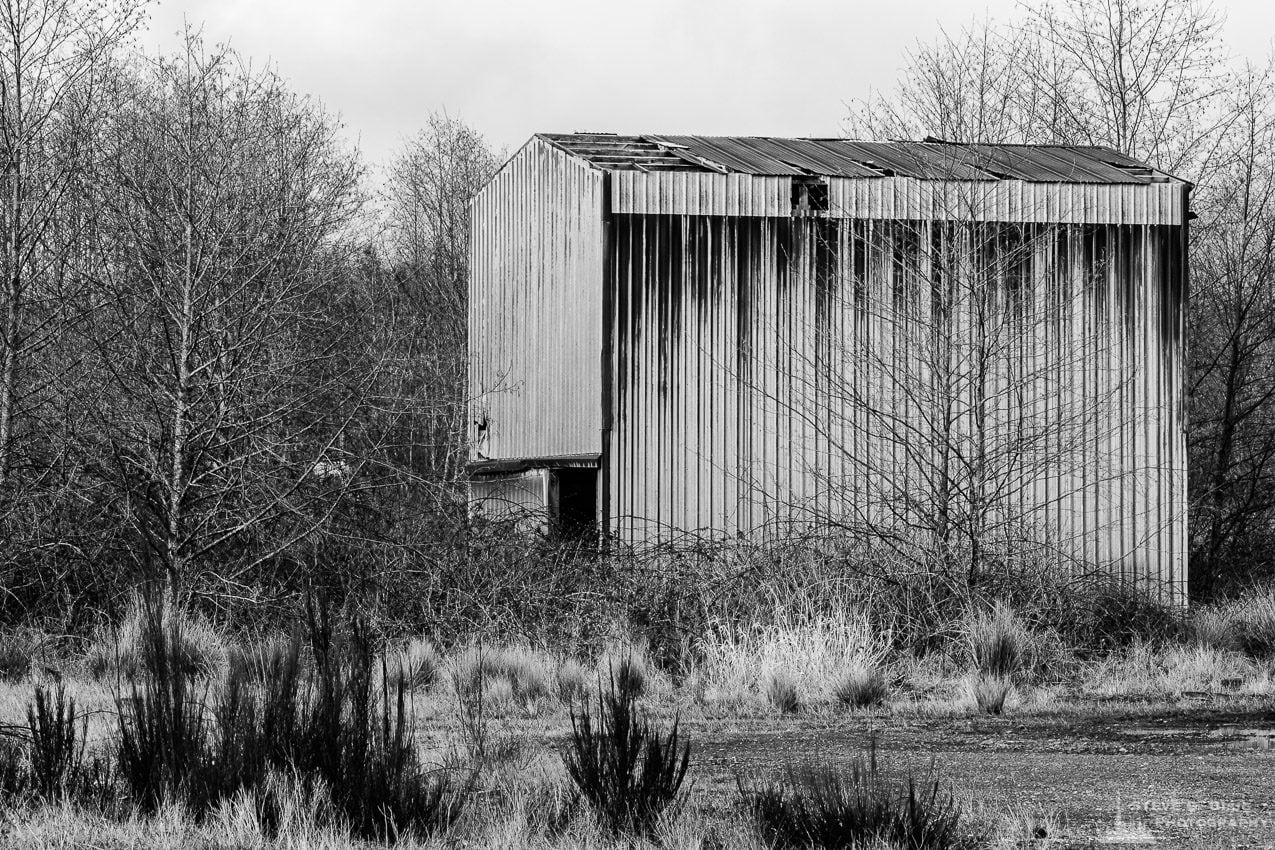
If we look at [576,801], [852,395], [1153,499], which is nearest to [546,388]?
[852,395]

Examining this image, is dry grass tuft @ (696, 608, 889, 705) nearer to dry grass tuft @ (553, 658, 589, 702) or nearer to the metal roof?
dry grass tuft @ (553, 658, 589, 702)

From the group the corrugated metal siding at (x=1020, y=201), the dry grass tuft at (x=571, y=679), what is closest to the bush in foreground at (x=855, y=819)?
the dry grass tuft at (x=571, y=679)

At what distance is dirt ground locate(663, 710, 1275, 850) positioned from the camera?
22.2 feet

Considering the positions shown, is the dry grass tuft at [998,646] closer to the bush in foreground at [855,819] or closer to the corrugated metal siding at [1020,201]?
the corrugated metal siding at [1020,201]

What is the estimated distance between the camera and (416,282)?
3816cm

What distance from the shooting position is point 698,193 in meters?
17.8

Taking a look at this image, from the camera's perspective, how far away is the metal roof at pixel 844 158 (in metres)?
18.3

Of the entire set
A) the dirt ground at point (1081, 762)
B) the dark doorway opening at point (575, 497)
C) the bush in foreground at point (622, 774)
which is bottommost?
the dirt ground at point (1081, 762)

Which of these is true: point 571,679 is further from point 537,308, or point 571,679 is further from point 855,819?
point 537,308

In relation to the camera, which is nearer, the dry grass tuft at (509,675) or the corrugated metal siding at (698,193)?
the dry grass tuft at (509,675)

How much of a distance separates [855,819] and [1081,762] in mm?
3159

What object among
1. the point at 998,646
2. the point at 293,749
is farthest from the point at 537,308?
the point at 293,749

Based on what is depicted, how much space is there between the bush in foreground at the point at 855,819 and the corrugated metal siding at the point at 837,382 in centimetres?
1041

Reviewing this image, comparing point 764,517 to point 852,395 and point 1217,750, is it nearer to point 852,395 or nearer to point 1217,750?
point 852,395
